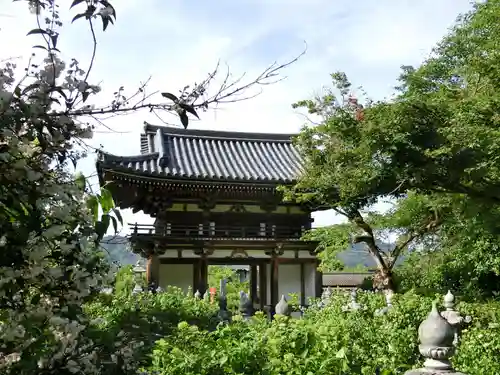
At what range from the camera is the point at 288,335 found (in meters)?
4.36

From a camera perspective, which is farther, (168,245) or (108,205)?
(168,245)

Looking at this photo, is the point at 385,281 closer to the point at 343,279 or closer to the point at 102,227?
the point at 102,227

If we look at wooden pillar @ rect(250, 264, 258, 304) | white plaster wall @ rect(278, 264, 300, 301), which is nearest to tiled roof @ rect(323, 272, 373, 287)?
wooden pillar @ rect(250, 264, 258, 304)

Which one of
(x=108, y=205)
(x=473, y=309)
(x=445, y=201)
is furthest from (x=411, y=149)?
(x=108, y=205)

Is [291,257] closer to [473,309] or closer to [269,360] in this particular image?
[473,309]

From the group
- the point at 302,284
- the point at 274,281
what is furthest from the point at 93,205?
the point at 302,284

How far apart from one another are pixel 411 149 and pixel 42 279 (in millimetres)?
8676

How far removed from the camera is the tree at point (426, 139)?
29.6ft

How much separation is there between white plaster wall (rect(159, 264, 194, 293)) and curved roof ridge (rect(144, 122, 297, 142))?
543 cm

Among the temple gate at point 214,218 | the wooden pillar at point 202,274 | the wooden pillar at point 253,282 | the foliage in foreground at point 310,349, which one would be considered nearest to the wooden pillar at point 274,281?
the temple gate at point 214,218

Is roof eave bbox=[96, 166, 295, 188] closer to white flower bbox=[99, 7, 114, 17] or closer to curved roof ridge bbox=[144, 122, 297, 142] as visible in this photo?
curved roof ridge bbox=[144, 122, 297, 142]

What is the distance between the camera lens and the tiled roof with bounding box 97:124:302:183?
16.3 meters

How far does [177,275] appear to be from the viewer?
56.7ft

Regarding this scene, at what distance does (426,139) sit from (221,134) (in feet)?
38.3
